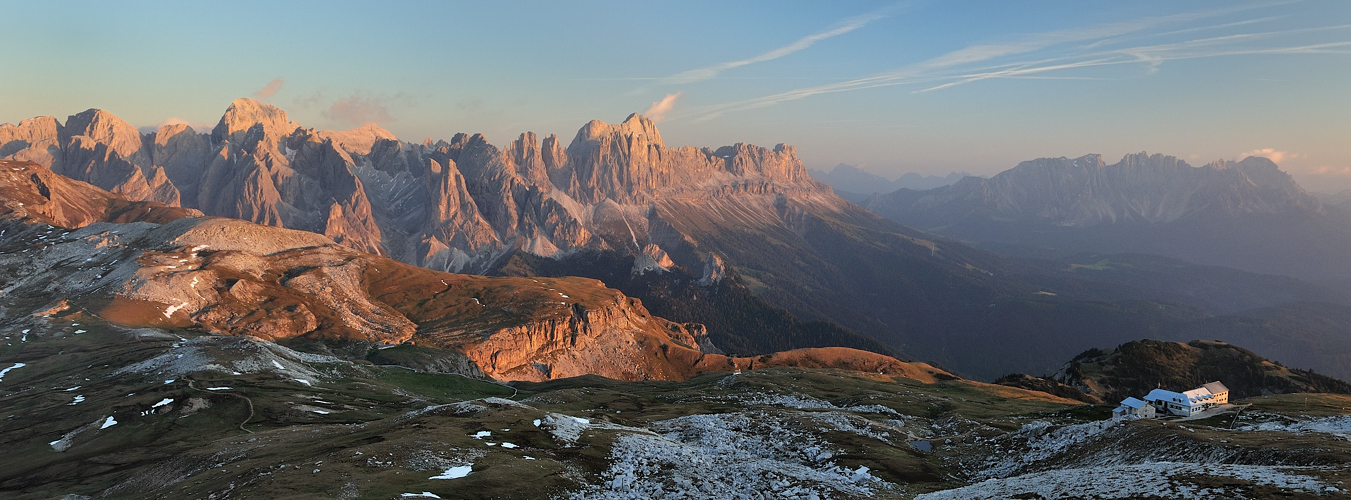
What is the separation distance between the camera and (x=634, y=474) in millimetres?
56781

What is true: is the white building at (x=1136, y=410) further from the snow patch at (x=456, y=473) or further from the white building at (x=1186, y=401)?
the snow patch at (x=456, y=473)

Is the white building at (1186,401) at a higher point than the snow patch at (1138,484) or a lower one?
lower

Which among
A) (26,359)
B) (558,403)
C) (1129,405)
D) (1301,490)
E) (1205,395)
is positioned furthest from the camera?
(26,359)

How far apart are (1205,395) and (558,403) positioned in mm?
106394

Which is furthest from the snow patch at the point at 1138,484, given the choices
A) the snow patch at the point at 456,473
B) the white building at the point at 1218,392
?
the white building at the point at 1218,392

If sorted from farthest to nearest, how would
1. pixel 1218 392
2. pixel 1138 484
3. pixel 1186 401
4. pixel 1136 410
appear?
pixel 1218 392
pixel 1186 401
pixel 1136 410
pixel 1138 484

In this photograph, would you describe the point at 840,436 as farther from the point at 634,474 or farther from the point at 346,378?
the point at 346,378

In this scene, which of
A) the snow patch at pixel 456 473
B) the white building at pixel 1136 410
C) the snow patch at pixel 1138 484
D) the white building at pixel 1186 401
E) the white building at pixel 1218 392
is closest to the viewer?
the snow patch at pixel 1138 484

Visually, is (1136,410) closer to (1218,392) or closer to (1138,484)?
(1218,392)

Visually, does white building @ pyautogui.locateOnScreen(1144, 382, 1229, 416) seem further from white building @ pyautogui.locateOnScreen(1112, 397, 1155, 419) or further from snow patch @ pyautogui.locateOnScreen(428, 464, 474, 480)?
snow patch @ pyautogui.locateOnScreen(428, 464, 474, 480)

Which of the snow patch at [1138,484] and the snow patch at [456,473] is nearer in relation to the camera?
the snow patch at [1138,484]

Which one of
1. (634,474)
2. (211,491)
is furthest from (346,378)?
(634,474)

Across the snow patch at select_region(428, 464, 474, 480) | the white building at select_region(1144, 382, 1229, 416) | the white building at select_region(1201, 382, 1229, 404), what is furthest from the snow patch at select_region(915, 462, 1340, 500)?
the white building at select_region(1201, 382, 1229, 404)

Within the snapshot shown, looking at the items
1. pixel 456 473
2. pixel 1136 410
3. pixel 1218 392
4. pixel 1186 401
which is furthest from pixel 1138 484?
pixel 1218 392
